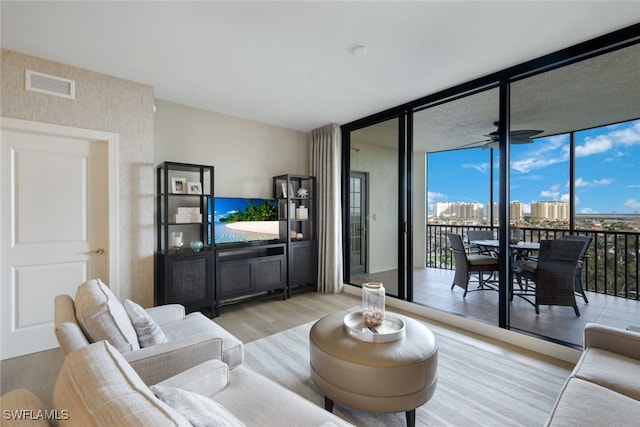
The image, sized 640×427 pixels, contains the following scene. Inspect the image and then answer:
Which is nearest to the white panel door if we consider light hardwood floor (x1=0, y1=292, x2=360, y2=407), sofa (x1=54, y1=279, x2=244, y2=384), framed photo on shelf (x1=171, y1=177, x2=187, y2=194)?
light hardwood floor (x1=0, y1=292, x2=360, y2=407)

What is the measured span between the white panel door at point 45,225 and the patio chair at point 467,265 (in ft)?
14.6

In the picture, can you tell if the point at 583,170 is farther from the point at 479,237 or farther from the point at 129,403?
the point at 129,403

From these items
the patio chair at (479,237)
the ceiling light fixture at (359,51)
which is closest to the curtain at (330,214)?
the ceiling light fixture at (359,51)

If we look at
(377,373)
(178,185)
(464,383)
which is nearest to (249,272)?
(178,185)

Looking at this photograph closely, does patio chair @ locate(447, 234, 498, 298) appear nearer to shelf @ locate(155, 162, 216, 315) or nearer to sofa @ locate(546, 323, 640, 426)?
sofa @ locate(546, 323, 640, 426)

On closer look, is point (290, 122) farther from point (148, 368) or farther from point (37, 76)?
point (148, 368)

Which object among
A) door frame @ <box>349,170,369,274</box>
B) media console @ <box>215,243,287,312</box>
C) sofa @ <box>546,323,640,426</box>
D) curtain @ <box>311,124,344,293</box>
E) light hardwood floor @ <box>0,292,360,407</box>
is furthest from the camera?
door frame @ <box>349,170,369,274</box>

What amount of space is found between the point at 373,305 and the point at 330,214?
8.39 ft

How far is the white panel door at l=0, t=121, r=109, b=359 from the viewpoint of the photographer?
2.52m

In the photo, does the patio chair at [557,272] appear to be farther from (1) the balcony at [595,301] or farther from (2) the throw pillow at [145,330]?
(2) the throw pillow at [145,330]

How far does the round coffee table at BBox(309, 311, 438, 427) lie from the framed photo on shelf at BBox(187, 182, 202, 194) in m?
2.54

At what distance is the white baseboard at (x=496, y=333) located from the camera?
2.44 metres

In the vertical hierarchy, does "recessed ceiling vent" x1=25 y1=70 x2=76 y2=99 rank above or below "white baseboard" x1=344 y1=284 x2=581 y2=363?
above

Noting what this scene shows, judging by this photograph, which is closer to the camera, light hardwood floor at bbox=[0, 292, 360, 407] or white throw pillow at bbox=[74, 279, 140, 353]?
white throw pillow at bbox=[74, 279, 140, 353]
